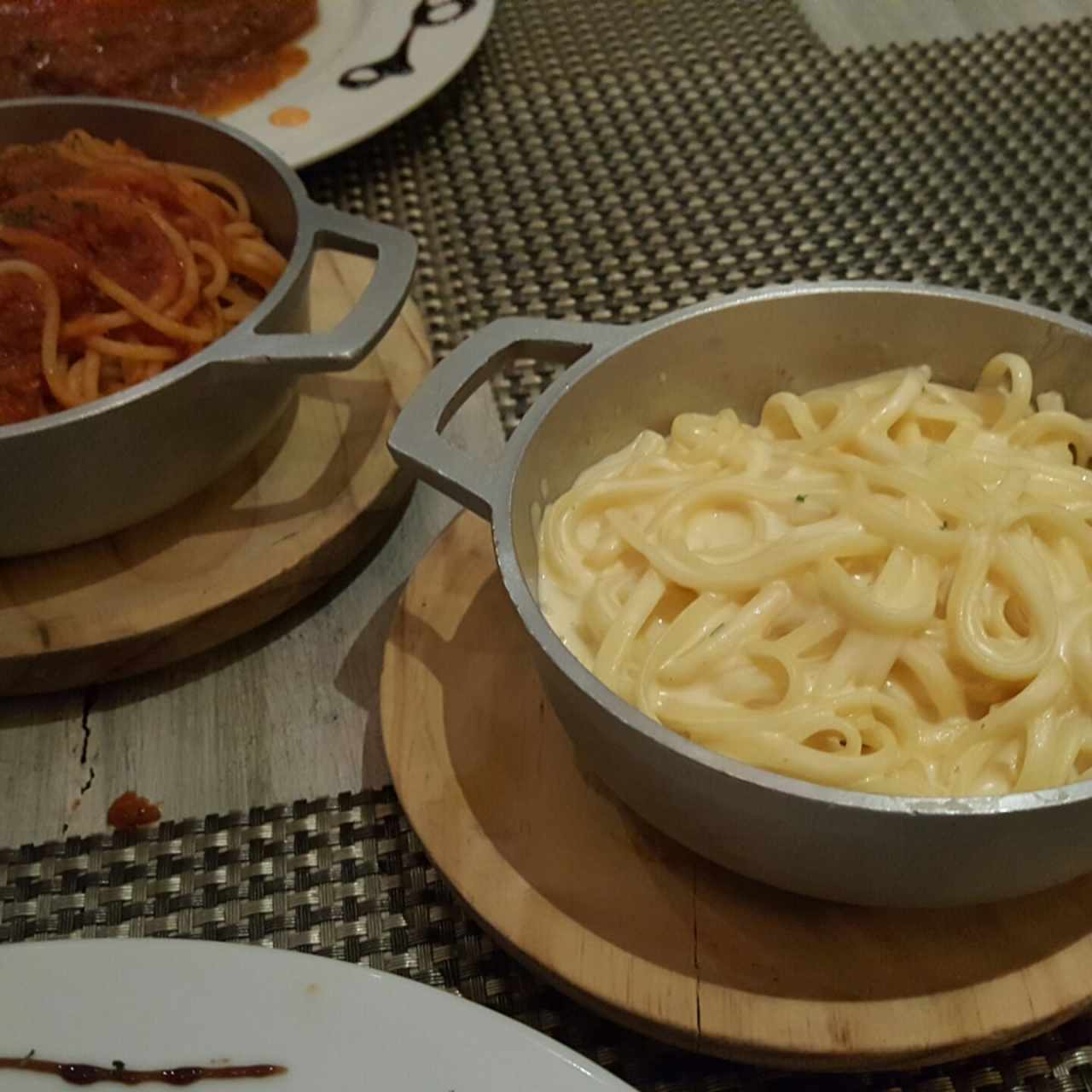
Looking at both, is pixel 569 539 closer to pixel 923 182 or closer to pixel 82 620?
pixel 82 620

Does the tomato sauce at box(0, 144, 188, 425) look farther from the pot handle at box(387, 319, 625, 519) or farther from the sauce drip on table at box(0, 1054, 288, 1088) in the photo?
the sauce drip on table at box(0, 1054, 288, 1088)

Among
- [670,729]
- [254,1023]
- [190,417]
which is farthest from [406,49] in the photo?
[254,1023]

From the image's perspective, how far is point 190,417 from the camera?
1087 millimetres

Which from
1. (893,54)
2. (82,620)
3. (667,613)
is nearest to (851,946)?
(667,613)

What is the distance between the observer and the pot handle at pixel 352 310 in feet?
3.48

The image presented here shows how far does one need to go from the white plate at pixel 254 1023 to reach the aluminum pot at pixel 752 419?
197 millimetres

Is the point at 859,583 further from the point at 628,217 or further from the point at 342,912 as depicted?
the point at 628,217

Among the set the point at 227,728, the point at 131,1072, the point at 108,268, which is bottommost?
the point at 131,1072

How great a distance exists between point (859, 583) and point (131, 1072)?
2.15 feet

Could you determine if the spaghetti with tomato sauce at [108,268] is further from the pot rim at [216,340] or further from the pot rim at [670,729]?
the pot rim at [670,729]

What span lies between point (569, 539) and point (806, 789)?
0.40 m

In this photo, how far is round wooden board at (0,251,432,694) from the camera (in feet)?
3.67

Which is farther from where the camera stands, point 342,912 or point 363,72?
point 363,72

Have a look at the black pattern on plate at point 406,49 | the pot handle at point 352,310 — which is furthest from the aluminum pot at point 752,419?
the black pattern on plate at point 406,49
